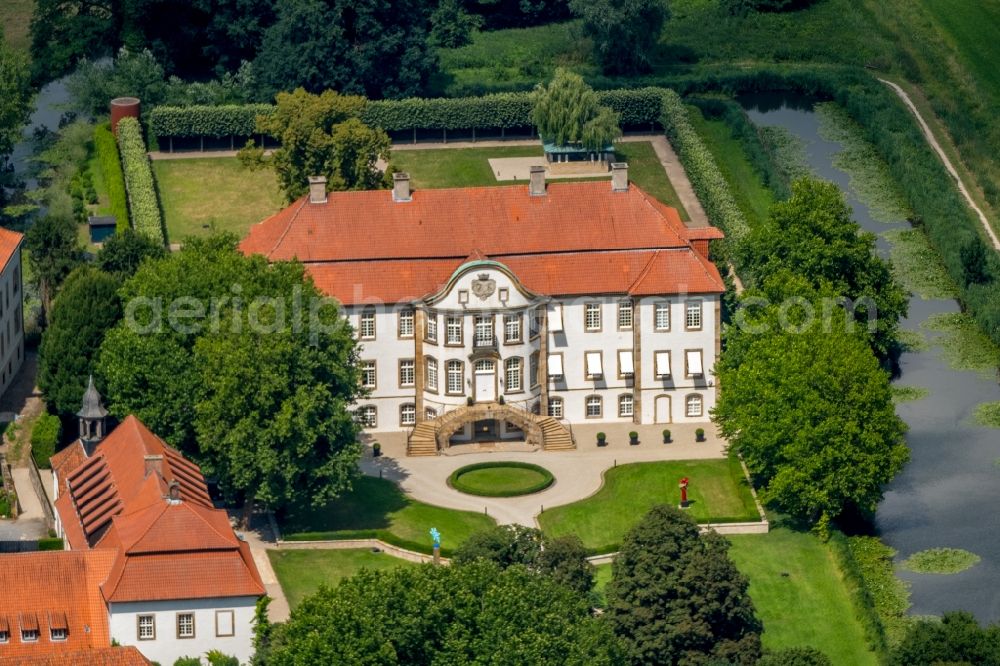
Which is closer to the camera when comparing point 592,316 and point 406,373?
point 406,373

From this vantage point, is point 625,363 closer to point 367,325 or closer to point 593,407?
point 593,407

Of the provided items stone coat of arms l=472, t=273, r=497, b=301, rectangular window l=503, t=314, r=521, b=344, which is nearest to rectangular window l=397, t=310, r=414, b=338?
stone coat of arms l=472, t=273, r=497, b=301

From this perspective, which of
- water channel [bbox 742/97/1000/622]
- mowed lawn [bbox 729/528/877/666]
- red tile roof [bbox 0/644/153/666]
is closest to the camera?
red tile roof [bbox 0/644/153/666]

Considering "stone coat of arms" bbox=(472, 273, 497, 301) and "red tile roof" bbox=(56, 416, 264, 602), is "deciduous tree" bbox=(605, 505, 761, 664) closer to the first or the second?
"red tile roof" bbox=(56, 416, 264, 602)

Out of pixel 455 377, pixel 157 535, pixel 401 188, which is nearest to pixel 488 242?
pixel 401 188

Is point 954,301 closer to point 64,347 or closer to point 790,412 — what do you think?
point 790,412

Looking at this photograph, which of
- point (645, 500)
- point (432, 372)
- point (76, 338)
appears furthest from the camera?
point (432, 372)
